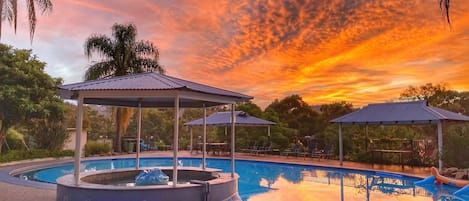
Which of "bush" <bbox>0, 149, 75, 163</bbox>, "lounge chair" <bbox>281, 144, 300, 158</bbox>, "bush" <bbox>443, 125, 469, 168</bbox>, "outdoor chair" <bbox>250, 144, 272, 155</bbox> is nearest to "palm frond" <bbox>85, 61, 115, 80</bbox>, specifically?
"bush" <bbox>0, 149, 75, 163</bbox>

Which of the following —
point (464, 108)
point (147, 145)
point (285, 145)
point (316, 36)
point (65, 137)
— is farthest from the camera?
point (147, 145)

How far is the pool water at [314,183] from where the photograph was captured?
10.4 meters

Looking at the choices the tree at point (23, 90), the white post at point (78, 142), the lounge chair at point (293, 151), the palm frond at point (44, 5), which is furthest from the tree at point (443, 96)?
the palm frond at point (44, 5)

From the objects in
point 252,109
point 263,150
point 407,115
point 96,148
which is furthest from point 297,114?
point 96,148

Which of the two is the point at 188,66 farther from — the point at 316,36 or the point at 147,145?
the point at 147,145

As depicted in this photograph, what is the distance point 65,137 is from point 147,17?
879 centimetres

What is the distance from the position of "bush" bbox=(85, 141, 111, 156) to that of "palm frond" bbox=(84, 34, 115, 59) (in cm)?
544

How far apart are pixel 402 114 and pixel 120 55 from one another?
15970mm

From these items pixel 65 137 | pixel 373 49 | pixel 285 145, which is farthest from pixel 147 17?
pixel 285 145

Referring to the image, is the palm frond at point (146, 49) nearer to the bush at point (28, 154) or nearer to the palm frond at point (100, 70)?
the palm frond at point (100, 70)

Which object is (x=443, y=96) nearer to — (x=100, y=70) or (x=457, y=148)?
(x=457, y=148)

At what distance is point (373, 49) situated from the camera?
15.8m

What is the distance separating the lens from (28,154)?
17469mm

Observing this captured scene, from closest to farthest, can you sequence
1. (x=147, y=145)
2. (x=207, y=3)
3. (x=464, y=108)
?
(x=207, y=3)
(x=464, y=108)
(x=147, y=145)
